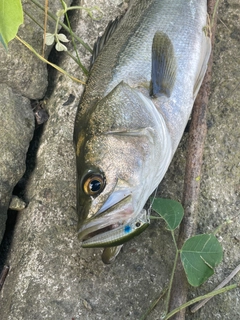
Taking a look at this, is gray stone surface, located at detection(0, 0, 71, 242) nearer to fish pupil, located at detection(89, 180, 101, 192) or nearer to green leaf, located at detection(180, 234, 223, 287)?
fish pupil, located at detection(89, 180, 101, 192)

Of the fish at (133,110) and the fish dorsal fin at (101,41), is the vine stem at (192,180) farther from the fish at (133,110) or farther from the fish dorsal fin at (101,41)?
the fish dorsal fin at (101,41)

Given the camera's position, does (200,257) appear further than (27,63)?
No

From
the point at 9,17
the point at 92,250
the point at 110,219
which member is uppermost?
the point at 9,17

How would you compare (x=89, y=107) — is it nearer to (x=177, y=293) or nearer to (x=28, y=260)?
(x=28, y=260)

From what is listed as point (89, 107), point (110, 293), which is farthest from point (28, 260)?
point (89, 107)

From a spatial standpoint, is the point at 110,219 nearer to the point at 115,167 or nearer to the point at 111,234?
the point at 111,234

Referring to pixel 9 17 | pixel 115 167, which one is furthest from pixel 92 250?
pixel 9 17

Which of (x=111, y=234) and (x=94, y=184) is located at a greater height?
(x=94, y=184)

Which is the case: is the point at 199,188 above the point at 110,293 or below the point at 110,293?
above
